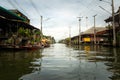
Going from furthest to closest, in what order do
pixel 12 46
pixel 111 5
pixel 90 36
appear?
pixel 90 36 < pixel 111 5 < pixel 12 46

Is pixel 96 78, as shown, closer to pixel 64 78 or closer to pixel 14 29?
pixel 64 78

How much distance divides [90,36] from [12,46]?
51.4 metres

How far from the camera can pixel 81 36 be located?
78.6 m

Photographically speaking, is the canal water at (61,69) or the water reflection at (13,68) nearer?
the canal water at (61,69)

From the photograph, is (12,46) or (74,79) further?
(12,46)

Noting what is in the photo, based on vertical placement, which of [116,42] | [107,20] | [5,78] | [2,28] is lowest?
[5,78]

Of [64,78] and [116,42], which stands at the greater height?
[116,42]

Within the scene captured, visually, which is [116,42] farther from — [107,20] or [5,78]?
[5,78]

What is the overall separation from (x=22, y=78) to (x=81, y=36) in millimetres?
72526

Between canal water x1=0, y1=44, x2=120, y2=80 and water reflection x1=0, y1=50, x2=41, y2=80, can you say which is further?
water reflection x1=0, y1=50, x2=41, y2=80

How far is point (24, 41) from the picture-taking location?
133ft

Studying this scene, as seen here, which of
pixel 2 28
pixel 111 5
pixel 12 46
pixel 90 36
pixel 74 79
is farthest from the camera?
pixel 90 36

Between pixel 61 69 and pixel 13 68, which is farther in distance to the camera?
pixel 13 68

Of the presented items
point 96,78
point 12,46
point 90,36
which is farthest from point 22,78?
point 90,36
